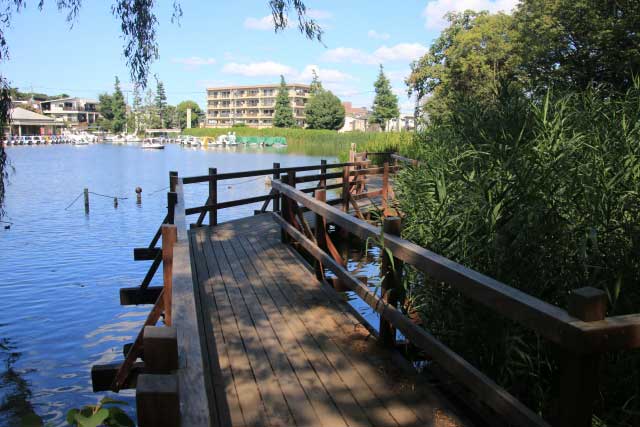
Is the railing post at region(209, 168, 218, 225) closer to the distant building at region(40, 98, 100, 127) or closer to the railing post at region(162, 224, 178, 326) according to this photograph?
the railing post at region(162, 224, 178, 326)

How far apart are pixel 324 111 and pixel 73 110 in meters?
68.9

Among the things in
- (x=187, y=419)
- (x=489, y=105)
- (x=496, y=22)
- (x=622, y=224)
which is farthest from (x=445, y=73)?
(x=187, y=419)

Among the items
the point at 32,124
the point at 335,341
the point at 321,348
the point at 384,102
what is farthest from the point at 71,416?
the point at 32,124

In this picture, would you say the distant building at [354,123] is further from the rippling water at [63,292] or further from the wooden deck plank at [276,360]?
the wooden deck plank at [276,360]

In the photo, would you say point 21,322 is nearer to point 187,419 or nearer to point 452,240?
point 452,240

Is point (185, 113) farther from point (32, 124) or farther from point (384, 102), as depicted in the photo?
point (384, 102)

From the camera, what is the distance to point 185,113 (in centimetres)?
14200

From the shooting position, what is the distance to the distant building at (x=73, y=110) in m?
126

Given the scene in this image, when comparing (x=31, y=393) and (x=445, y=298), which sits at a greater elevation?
(x=445, y=298)

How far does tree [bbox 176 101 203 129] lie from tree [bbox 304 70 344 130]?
5383cm

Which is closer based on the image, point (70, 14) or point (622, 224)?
point (622, 224)

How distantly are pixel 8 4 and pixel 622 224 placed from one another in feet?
24.2

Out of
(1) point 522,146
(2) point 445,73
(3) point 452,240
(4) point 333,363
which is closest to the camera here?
(4) point 333,363

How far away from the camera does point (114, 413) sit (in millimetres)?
1493
